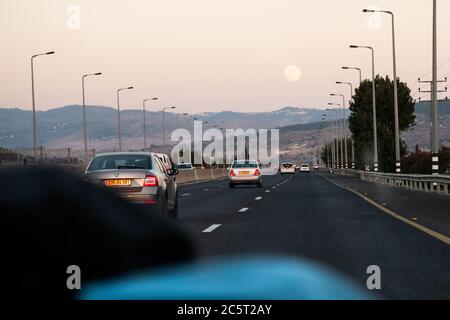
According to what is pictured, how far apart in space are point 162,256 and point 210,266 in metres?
0.42

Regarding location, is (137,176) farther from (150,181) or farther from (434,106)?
(434,106)

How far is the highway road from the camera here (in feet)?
29.0

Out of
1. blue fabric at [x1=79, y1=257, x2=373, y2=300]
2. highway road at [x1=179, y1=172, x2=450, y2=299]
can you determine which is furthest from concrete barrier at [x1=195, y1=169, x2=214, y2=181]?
blue fabric at [x1=79, y1=257, x2=373, y2=300]

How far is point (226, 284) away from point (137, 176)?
45.4ft

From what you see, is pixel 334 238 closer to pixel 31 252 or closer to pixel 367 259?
pixel 367 259

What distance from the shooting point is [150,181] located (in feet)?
53.5

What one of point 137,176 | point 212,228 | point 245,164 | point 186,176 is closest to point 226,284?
point 212,228

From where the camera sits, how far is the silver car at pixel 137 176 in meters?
16.1

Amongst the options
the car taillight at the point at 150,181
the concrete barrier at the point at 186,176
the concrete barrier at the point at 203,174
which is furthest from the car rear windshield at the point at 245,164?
the car taillight at the point at 150,181

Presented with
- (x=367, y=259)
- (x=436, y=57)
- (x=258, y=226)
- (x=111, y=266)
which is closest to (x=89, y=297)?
(x=111, y=266)

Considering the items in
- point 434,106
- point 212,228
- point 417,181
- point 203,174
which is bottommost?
point 203,174

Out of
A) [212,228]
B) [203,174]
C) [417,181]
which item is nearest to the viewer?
[212,228]

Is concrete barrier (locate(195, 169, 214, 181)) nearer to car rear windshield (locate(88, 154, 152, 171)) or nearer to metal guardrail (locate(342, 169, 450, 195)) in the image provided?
metal guardrail (locate(342, 169, 450, 195))
